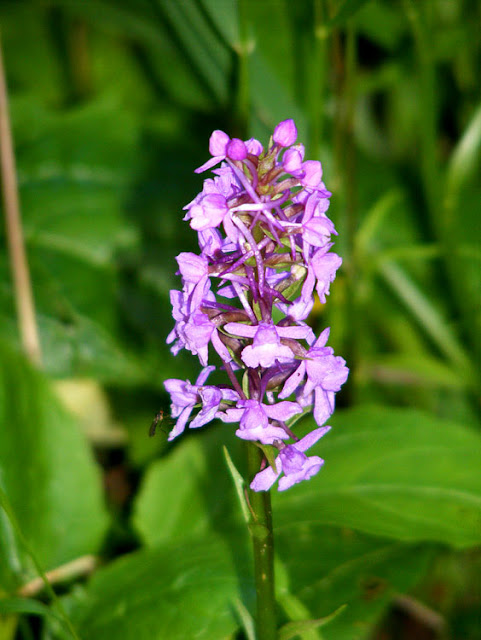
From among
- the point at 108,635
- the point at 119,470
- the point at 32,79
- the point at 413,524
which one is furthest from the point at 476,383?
the point at 32,79

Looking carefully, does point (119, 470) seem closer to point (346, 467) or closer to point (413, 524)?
point (346, 467)

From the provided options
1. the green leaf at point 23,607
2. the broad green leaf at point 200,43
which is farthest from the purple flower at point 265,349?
the broad green leaf at point 200,43

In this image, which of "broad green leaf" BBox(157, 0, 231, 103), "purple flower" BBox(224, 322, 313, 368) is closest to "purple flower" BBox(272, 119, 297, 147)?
"purple flower" BBox(224, 322, 313, 368)

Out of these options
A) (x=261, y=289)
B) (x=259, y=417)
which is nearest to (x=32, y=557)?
(x=259, y=417)

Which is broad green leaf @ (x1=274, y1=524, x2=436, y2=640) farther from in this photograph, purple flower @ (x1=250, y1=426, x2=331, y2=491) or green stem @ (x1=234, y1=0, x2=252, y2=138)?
green stem @ (x1=234, y1=0, x2=252, y2=138)

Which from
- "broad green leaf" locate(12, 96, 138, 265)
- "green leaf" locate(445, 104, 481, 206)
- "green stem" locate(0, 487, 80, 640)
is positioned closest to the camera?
"green stem" locate(0, 487, 80, 640)

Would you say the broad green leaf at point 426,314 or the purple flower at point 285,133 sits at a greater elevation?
the purple flower at point 285,133

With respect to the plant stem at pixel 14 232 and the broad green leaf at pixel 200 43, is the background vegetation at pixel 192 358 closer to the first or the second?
the broad green leaf at pixel 200 43
